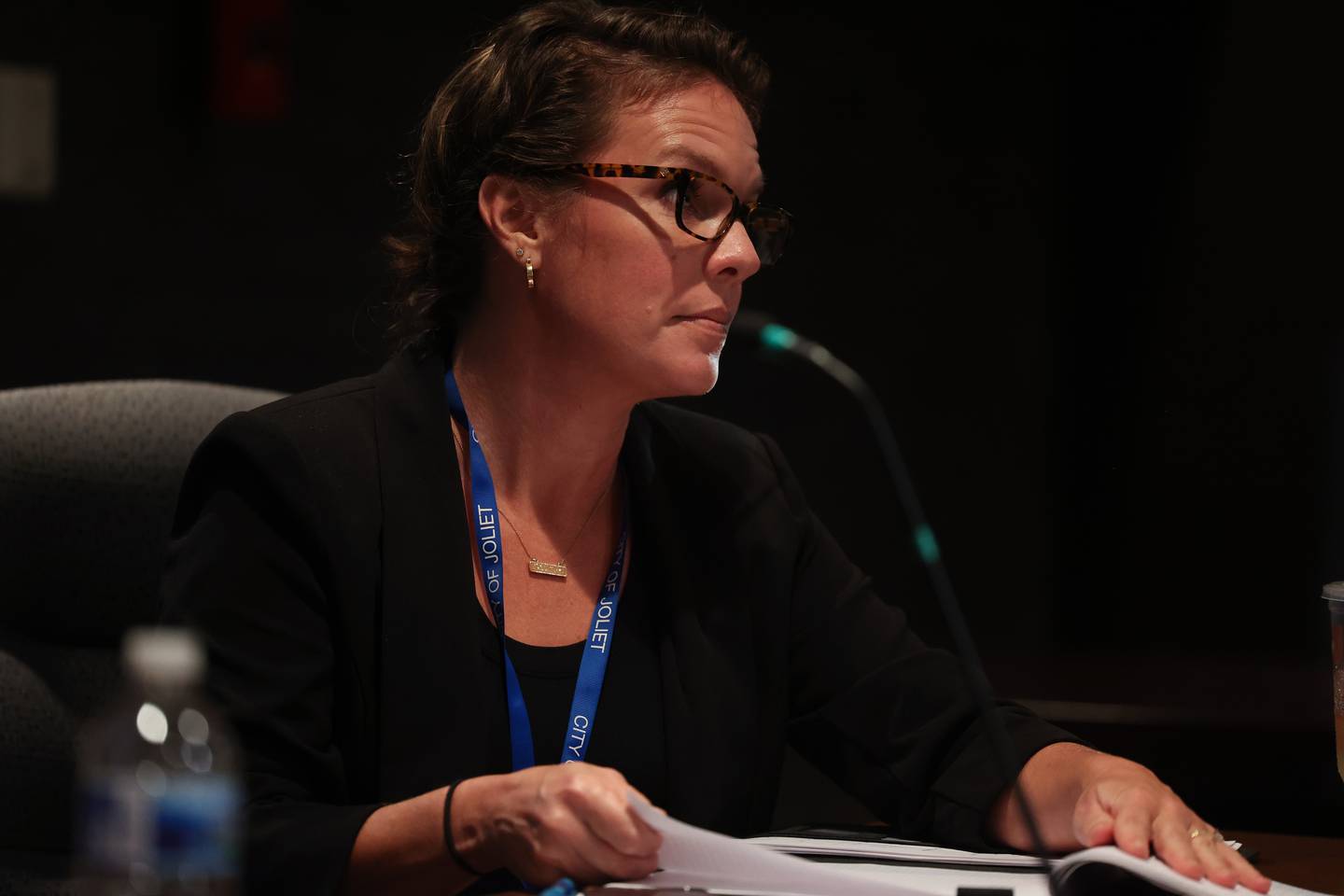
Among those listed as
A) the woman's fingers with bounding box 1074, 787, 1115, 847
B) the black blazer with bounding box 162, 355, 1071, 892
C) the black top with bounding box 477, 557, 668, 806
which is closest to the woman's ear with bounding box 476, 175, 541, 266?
the black blazer with bounding box 162, 355, 1071, 892

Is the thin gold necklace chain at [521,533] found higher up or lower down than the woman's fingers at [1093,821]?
higher up

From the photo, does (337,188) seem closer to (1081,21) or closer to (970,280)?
(970,280)

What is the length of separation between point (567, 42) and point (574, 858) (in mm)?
960

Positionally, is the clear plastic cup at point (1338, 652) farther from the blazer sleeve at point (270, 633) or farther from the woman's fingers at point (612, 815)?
the blazer sleeve at point (270, 633)

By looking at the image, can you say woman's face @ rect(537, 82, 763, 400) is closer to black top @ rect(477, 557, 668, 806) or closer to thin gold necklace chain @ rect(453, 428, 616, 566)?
thin gold necklace chain @ rect(453, 428, 616, 566)

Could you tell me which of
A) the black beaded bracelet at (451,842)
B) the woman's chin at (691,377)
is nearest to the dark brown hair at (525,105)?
the woman's chin at (691,377)

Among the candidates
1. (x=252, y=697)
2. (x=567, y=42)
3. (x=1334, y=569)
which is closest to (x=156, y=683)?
(x=252, y=697)

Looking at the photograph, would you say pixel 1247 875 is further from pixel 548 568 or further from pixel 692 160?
pixel 692 160

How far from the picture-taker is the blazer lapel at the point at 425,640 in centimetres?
138

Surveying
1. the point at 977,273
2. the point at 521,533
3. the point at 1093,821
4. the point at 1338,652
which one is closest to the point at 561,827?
the point at 1093,821

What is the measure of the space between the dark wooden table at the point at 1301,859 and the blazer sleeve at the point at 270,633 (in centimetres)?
78

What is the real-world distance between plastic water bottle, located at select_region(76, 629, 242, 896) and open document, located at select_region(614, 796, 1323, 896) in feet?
1.03

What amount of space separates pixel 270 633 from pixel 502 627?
0.26 meters

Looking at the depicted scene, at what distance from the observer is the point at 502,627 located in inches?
58.8
